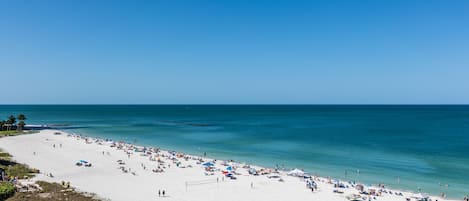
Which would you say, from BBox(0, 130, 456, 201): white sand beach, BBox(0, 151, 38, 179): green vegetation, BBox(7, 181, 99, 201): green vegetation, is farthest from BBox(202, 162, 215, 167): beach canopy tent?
BBox(0, 151, 38, 179): green vegetation

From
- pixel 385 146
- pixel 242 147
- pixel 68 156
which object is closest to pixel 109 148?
pixel 68 156

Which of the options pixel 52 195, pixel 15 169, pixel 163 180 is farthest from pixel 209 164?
pixel 15 169

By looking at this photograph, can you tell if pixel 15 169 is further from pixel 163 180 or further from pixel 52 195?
pixel 163 180

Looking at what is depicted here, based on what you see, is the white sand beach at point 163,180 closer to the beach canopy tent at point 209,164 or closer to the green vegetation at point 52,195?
the beach canopy tent at point 209,164

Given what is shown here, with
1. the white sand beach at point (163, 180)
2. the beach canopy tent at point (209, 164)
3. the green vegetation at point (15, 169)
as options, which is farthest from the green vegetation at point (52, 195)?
the beach canopy tent at point (209, 164)

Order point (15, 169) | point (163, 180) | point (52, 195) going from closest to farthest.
Result: point (52, 195) → point (163, 180) → point (15, 169)

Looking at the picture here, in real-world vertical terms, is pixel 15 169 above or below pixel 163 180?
above
